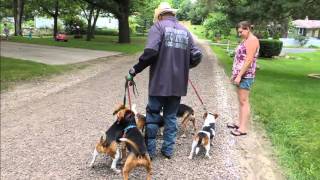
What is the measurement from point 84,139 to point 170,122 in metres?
1.86

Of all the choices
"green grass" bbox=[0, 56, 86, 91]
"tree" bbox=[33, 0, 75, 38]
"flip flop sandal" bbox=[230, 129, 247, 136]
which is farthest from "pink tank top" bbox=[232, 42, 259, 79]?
"tree" bbox=[33, 0, 75, 38]

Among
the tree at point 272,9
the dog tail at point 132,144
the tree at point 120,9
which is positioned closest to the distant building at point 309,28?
the tree at point 120,9

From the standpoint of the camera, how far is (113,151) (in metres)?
6.04

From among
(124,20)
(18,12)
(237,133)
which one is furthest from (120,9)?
(237,133)

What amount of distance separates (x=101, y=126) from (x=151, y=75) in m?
2.66

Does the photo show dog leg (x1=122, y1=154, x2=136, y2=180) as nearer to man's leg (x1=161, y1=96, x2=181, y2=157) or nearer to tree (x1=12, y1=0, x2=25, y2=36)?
man's leg (x1=161, y1=96, x2=181, y2=157)

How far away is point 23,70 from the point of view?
16359 mm

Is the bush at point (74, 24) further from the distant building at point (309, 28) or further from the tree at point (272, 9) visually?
the distant building at point (309, 28)

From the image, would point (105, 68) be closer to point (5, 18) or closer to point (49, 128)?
point (49, 128)

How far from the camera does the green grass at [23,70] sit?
14.6 meters

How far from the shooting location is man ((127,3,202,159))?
6.18 meters

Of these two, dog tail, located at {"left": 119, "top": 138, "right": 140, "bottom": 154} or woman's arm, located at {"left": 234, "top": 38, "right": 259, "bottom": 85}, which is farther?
woman's arm, located at {"left": 234, "top": 38, "right": 259, "bottom": 85}

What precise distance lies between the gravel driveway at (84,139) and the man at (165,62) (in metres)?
0.76

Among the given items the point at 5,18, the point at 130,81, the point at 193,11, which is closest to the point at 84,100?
the point at 130,81
